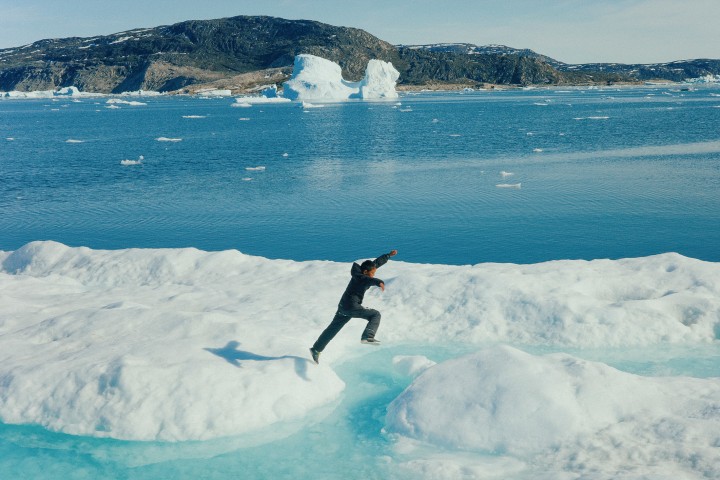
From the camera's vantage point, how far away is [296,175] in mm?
44281

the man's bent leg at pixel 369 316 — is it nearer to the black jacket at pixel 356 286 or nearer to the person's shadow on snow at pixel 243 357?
the black jacket at pixel 356 286

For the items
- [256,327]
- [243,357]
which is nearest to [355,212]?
[256,327]

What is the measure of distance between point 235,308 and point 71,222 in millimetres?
21272

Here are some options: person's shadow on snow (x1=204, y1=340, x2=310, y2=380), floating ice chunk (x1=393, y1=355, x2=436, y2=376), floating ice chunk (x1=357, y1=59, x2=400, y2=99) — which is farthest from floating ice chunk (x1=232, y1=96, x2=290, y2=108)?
floating ice chunk (x1=393, y1=355, x2=436, y2=376)

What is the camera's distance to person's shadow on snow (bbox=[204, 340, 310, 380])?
10.4 metres

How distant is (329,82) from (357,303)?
151807 mm

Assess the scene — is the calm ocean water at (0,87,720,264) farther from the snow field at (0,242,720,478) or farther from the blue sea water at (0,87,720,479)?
the snow field at (0,242,720,478)

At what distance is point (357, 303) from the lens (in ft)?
33.9

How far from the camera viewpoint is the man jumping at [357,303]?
10.1 meters

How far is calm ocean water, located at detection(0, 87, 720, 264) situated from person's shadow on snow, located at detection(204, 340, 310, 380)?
12682 mm

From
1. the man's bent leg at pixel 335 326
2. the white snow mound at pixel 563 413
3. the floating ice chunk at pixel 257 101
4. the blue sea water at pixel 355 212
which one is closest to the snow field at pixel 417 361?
the white snow mound at pixel 563 413

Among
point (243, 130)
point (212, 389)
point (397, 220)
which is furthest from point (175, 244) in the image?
point (243, 130)

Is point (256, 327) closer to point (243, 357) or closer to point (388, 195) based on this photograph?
point (243, 357)

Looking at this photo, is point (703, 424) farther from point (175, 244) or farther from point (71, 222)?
point (71, 222)
